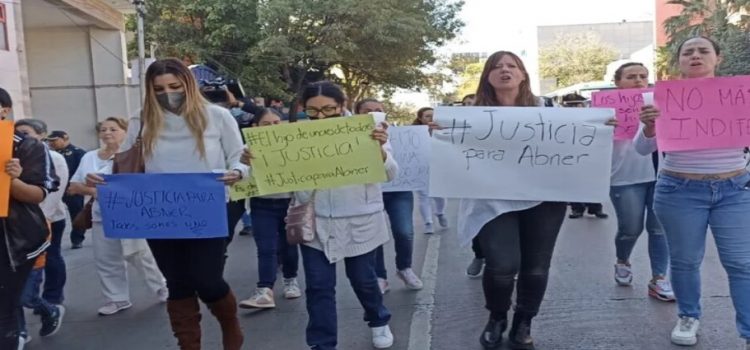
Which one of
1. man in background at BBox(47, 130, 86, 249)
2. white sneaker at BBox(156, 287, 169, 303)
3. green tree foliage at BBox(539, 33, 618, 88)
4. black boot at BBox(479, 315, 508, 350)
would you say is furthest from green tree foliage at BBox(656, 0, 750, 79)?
black boot at BBox(479, 315, 508, 350)

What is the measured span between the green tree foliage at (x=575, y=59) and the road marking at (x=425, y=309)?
199ft

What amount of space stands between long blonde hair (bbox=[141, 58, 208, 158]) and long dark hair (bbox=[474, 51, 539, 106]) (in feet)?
4.97

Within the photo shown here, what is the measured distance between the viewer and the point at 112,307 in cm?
546

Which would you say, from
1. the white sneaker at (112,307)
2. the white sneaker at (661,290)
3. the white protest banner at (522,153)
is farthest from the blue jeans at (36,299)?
the white sneaker at (661,290)

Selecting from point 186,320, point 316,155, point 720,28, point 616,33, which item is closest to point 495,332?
point 316,155

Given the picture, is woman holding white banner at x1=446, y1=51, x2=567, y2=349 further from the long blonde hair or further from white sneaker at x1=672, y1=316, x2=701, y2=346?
the long blonde hair

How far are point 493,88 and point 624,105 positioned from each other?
136 cm

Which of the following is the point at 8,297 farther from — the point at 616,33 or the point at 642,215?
the point at 616,33

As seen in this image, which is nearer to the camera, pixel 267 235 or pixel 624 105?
pixel 624 105

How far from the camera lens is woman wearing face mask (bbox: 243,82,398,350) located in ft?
12.4

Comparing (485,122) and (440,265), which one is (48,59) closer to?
(440,265)

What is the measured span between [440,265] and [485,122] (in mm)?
2876

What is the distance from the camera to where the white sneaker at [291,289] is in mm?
5602

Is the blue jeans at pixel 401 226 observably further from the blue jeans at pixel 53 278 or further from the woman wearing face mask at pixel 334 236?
the blue jeans at pixel 53 278
